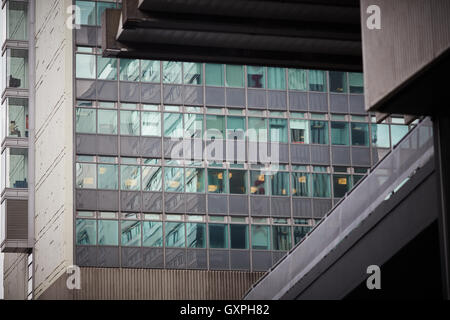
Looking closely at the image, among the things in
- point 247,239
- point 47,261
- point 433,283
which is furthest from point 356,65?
point 47,261

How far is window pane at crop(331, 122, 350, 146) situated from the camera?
57750mm

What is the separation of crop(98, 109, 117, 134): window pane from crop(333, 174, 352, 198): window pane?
43.5 feet

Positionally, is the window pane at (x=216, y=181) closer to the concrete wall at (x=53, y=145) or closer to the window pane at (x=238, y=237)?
the window pane at (x=238, y=237)

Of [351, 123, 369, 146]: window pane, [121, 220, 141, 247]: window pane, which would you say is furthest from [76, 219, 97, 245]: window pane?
[351, 123, 369, 146]: window pane

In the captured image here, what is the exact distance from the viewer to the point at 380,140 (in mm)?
58094

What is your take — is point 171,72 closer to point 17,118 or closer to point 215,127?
point 215,127

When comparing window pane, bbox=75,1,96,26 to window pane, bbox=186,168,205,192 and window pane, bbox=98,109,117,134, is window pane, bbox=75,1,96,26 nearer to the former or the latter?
window pane, bbox=98,109,117,134

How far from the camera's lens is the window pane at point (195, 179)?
5518cm

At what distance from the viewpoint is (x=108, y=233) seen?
53.6 meters

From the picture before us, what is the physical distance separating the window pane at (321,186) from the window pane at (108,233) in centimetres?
1185

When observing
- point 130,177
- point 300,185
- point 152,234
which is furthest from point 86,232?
point 300,185

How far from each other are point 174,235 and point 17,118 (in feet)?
46.7

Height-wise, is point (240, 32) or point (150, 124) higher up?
point (150, 124)

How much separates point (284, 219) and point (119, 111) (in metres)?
11.3
